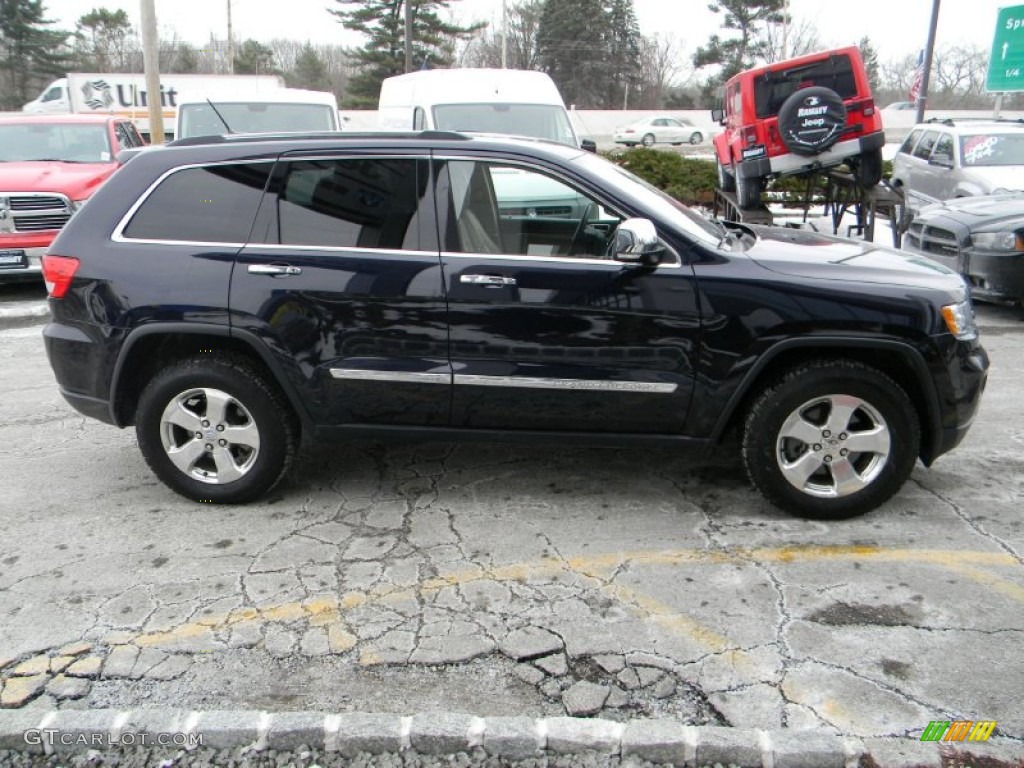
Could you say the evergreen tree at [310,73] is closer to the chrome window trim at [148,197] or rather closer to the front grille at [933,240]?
the front grille at [933,240]

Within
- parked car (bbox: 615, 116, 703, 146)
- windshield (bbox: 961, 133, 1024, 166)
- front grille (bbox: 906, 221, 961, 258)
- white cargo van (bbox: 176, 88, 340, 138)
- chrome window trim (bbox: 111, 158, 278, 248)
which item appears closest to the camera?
chrome window trim (bbox: 111, 158, 278, 248)

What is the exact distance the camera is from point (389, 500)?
4.32m

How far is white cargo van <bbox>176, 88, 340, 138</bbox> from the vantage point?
10.7 meters

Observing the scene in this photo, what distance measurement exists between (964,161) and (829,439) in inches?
390

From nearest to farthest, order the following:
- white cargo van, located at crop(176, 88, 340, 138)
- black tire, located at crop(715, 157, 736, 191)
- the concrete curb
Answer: the concrete curb → white cargo van, located at crop(176, 88, 340, 138) → black tire, located at crop(715, 157, 736, 191)

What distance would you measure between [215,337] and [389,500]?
117 centimetres

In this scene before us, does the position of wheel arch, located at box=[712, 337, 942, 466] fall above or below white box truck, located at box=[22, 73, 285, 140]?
below

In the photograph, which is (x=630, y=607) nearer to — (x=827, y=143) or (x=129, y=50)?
(x=827, y=143)

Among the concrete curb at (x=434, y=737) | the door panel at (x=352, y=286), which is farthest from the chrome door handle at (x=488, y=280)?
the concrete curb at (x=434, y=737)

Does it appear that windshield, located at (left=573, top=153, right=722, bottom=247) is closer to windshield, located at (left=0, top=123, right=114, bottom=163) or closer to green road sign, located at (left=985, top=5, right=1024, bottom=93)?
windshield, located at (left=0, top=123, right=114, bottom=163)

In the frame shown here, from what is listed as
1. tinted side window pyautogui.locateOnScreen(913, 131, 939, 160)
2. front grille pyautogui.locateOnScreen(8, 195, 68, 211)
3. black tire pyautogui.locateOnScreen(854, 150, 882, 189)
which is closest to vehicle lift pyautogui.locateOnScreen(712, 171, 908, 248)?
black tire pyautogui.locateOnScreen(854, 150, 882, 189)

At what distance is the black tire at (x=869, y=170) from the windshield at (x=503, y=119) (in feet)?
14.1

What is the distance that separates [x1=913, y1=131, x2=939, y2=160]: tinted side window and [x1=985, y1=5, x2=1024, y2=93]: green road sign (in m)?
11.6

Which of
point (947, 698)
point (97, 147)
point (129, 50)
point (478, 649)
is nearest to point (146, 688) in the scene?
point (478, 649)
